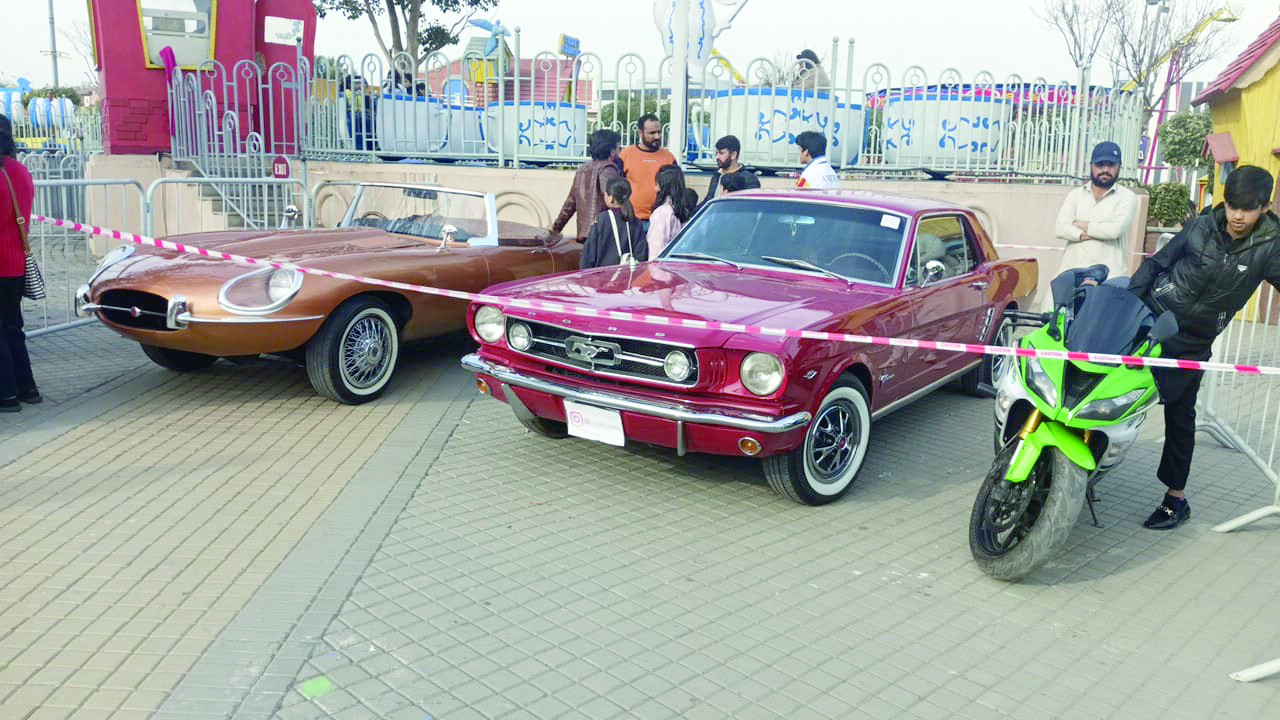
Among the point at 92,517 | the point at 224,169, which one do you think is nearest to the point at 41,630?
the point at 92,517

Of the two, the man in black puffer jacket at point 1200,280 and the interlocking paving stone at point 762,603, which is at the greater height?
the man in black puffer jacket at point 1200,280

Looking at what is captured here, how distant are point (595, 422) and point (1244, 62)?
12418mm

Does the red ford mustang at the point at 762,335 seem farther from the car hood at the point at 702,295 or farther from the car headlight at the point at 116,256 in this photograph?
the car headlight at the point at 116,256

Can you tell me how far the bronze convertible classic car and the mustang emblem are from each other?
207cm

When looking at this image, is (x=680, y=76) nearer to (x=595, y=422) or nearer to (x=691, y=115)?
(x=691, y=115)

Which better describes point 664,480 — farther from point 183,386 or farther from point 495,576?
point 183,386

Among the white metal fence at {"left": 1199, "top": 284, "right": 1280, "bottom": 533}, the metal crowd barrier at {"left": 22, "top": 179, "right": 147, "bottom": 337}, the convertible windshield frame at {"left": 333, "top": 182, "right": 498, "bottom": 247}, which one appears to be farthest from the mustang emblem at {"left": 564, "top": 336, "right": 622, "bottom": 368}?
the metal crowd barrier at {"left": 22, "top": 179, "right": 147, "bottom": 337}

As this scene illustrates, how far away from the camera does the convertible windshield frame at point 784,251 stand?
594cm

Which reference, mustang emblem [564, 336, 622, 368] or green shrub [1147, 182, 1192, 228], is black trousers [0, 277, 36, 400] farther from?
green shrub [1147, 182, 1192, 228]

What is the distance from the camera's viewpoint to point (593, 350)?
5.20 metres

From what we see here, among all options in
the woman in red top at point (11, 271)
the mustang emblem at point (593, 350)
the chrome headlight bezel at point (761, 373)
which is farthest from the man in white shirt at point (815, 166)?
the woman in red top at point (11, 271)

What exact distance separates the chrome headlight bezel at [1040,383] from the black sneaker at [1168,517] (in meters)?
1.43

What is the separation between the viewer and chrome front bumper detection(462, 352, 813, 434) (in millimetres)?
4777

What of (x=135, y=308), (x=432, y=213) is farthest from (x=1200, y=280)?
(x=135, y=308)
